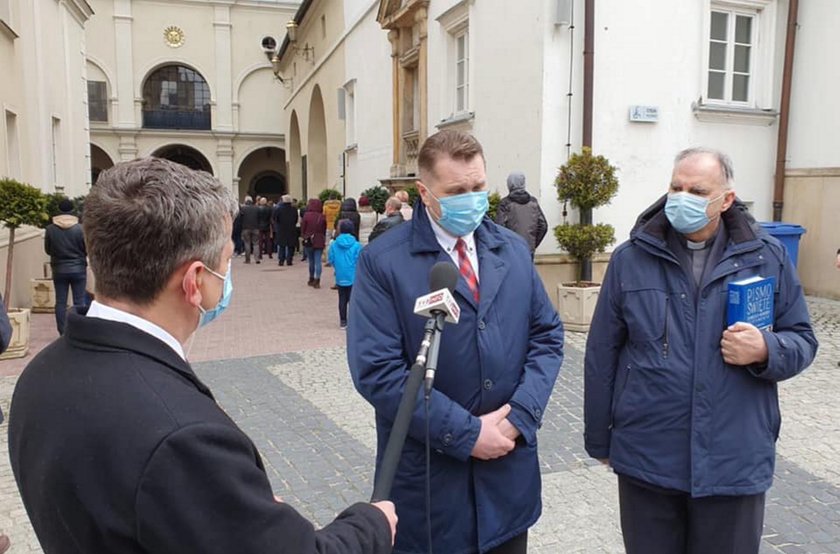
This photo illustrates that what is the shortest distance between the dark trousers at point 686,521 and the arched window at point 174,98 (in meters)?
37.0

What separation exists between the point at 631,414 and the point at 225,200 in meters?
1.88

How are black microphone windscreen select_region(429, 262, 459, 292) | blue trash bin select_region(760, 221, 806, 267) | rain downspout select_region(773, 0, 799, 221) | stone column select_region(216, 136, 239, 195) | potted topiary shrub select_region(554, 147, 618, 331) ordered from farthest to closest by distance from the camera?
stone column select_region(216, 136, 239, 195) < rain downspout select_region(773, 0, 799, 221) < blue trash bin select_region(760, 221, 806, 267) < potted topiary shrub select_region(554, 147, 618, 331) < black microphone windscreen select_region(429, 262, 459, 292)

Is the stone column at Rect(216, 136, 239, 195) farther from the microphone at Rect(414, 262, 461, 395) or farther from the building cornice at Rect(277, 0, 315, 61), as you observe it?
Answer: the microphone at Rect(414, 262, 461, 395)

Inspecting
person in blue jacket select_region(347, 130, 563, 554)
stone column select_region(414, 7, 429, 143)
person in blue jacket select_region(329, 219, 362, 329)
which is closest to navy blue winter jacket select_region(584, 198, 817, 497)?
person in blue jacket select_region(347, 130, 563, 554)

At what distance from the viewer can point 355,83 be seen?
20.9 metres

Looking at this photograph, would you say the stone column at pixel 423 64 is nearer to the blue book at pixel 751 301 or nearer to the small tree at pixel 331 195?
the small tree at pixel 331 195

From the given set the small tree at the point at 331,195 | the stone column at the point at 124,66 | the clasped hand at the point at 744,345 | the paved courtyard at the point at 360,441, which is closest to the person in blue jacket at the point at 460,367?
the clasped hand at the point at 744,345

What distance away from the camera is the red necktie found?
2643 millimetres

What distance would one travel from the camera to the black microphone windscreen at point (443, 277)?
2.18 metres

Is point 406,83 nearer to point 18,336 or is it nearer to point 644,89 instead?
point 644,89

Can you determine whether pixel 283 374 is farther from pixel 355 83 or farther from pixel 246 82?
pixel 246 82

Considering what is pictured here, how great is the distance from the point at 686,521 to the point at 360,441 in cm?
316

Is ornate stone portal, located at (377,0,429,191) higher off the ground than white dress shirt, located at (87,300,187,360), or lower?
higher

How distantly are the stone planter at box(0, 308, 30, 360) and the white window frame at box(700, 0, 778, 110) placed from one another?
10130 mm
